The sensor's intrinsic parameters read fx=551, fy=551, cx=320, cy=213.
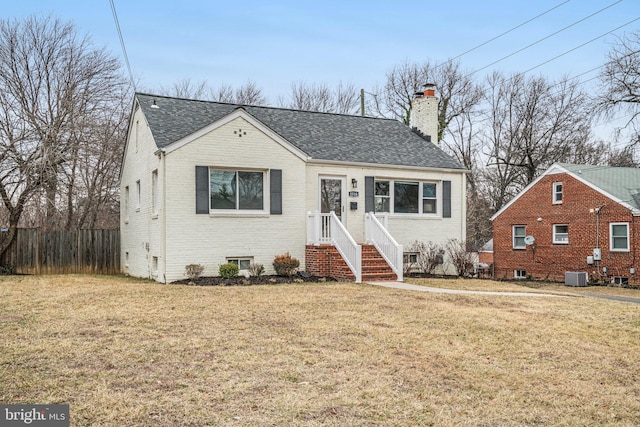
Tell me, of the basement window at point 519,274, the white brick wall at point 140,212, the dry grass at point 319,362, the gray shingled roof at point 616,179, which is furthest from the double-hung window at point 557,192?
the white brick wall at point 140,212

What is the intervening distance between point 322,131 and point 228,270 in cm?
679

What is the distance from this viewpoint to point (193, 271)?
47.5 feet

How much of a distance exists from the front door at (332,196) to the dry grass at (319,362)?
736cm

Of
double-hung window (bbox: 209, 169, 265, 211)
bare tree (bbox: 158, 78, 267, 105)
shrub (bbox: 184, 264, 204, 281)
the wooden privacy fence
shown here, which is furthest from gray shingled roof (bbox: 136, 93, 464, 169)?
bare tree (bbox: 158, 78, 267, 105)

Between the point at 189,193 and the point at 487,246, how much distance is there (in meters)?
27.7

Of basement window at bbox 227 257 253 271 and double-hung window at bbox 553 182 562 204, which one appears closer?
basement window at bbox 227 257 253 271

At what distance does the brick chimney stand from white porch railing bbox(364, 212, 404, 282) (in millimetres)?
5494

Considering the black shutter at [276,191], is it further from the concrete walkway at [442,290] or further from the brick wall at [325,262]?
the concrete walkway at [442,290]

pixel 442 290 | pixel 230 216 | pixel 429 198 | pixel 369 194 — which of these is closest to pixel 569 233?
pixel 429 198

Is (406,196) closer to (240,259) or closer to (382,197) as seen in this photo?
(382,197)

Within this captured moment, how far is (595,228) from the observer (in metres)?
26.1

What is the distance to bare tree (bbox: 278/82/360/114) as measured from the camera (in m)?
38.7

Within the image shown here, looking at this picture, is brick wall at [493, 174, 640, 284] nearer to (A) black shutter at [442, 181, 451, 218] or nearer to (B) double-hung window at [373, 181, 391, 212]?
(A) black shutter at [442, 181, 451, 218]

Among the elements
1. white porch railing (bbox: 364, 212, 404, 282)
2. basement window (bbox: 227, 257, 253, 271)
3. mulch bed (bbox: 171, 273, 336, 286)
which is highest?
white porch railing (bbox: 364, 212, 404, 282)
